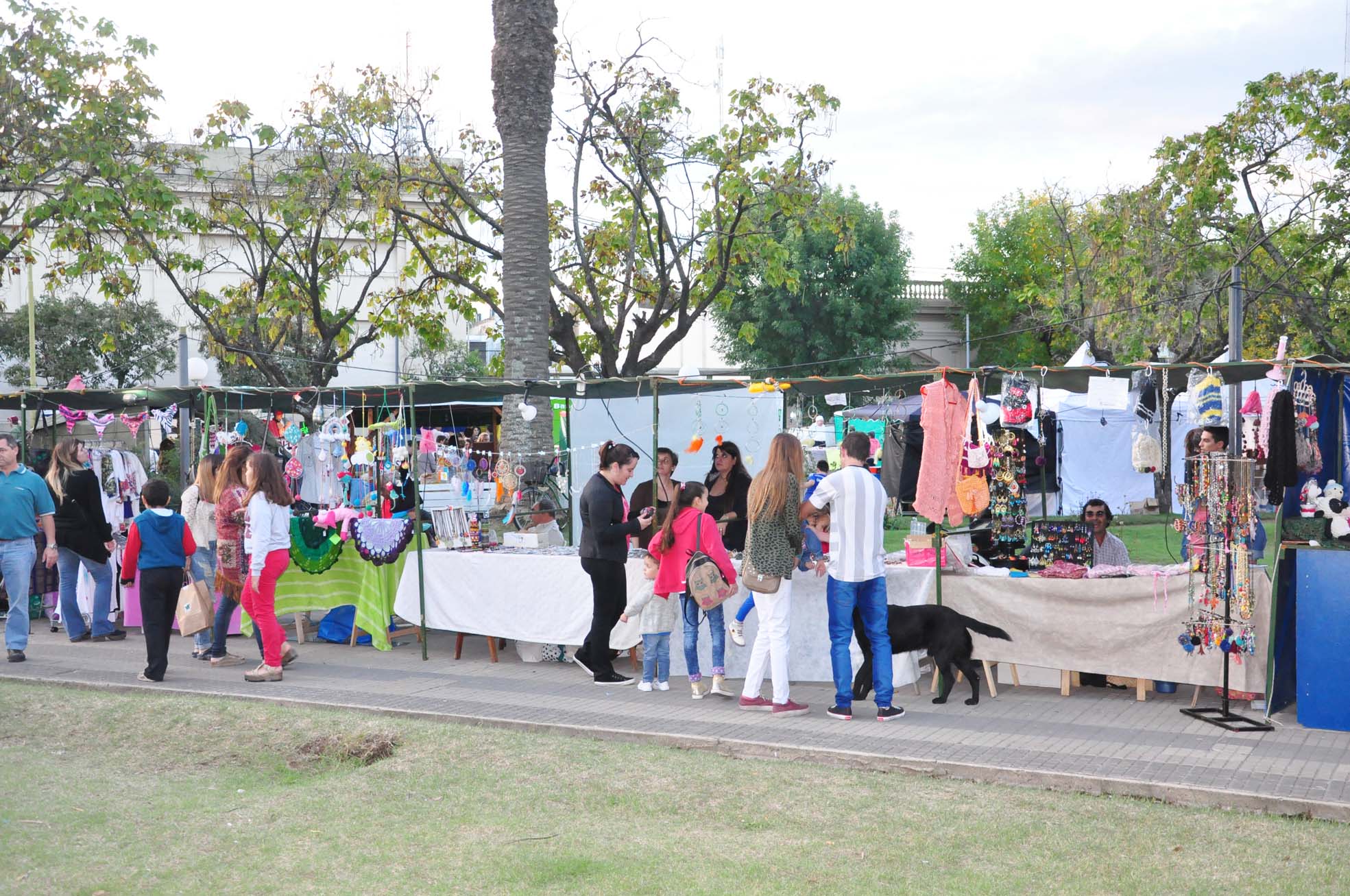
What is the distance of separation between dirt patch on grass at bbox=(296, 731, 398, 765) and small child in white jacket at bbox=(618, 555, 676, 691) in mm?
1994

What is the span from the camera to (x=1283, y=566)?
7066mm

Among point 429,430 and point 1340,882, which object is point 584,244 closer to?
point 429,430

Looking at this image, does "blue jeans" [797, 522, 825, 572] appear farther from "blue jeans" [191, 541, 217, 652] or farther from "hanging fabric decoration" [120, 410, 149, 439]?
"hanging fabric decoration" [120, 410, 149, 439]

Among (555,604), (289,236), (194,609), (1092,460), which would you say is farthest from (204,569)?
(1092,460)

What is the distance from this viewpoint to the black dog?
768cm

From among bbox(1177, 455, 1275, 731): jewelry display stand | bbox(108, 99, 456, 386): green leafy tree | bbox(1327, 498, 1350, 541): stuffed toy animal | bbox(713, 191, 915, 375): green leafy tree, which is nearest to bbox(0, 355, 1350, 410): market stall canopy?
bbox(1177, 455, 1275, 731): jewelry display stand

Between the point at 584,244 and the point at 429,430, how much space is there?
8263mm

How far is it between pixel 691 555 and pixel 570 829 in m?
2.90

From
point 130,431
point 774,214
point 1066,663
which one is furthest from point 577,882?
point 774,214

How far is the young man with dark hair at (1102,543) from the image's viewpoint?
27.9 feet

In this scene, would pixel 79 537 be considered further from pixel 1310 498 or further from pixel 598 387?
pixel 1310 498

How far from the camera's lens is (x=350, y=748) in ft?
22.2

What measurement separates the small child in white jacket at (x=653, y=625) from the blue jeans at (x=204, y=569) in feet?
13.2

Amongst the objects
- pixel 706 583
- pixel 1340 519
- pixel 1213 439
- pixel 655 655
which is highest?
pixel 1213 439
